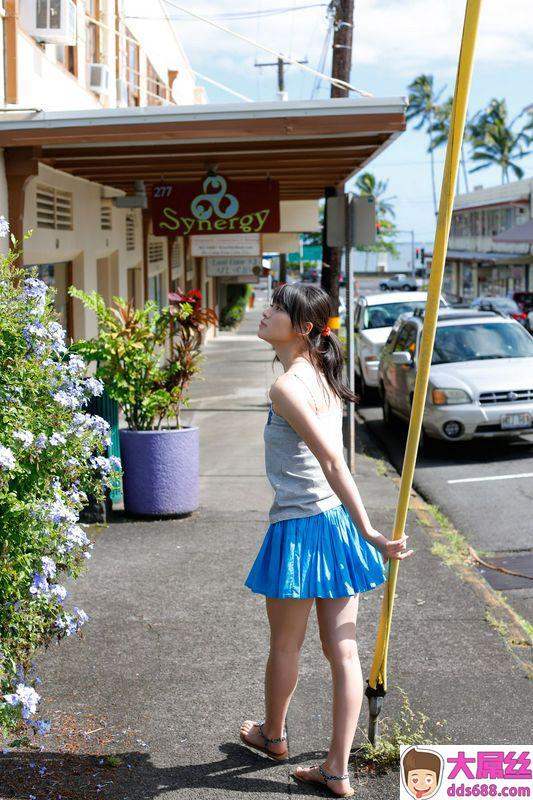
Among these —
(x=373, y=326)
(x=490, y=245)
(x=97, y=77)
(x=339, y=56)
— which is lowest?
(x=373, y=326)

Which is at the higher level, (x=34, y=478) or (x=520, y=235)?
(x=520, y=235)

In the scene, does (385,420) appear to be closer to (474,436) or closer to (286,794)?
(474,436)

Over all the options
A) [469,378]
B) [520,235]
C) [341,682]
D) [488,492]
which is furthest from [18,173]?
[520,235]

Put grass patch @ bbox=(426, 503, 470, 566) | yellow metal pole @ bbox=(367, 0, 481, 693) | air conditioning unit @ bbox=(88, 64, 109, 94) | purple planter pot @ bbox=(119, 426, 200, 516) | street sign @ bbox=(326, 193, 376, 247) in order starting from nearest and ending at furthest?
yellow metal pole @ bbox=(367, 0, 481, 693)
grass patch @ bbox=(426, 503, 470, 566)
purple planter pot @ bbox=(119, 426, 200, 516)
street sign @ bbox=(326, 193, 376, 247)
air conditioning unit @ bbox=(88, 64, 109, 94)

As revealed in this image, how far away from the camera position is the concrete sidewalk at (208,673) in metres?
4.20

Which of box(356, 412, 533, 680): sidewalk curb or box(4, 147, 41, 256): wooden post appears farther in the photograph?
box(4, 147, 41, 256): wooden post

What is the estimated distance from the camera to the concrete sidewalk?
420cm

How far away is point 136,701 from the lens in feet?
16.1

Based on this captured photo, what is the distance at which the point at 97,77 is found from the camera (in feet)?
45.2

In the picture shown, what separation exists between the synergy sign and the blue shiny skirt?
8.43 metres

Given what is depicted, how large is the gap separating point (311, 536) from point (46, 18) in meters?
8.08

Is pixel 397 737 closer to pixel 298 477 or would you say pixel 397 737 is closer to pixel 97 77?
pixel 298 477

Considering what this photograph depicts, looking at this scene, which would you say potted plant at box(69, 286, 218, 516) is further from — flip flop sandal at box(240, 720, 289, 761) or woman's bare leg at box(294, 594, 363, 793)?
woman's bare leg at box(294, 594, 363, 793)

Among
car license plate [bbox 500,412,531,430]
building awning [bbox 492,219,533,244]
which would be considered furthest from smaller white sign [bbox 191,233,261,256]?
building awning [bbox 492,219,533,244]
